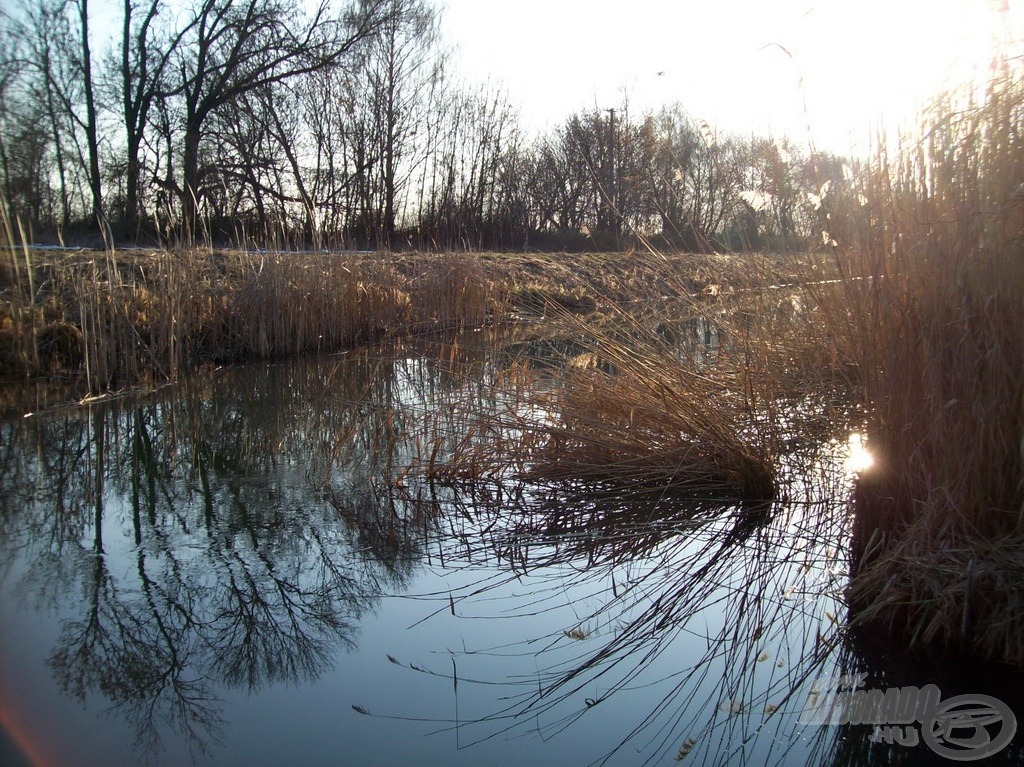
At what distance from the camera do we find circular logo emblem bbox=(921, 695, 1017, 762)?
158 cm

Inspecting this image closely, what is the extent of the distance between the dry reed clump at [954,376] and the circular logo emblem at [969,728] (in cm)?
17

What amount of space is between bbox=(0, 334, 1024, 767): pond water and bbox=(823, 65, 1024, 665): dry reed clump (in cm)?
16

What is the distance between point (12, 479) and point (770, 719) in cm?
311

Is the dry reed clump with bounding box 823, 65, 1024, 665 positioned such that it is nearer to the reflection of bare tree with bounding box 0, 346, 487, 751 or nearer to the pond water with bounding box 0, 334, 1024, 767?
the pond water with bounding box 0, 334, 1024, 767

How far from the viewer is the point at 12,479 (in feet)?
11.0

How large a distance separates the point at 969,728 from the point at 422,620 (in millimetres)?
1254

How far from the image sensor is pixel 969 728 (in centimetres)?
164

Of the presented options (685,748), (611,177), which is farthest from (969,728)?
(611,177)

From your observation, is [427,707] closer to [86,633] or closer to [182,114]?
[86,633]

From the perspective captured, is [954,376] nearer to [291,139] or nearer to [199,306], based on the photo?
[199,306]

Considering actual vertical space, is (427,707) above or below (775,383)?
below

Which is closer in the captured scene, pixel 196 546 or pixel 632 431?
pixel 196 546

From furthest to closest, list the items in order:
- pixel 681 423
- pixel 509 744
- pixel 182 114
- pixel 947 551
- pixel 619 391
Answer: pixel 182 114 < pixel 619 391 < pixel 681 423 < pixel 947 551 < pixel 509 744

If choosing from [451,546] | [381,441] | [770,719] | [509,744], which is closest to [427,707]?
[509,744]
